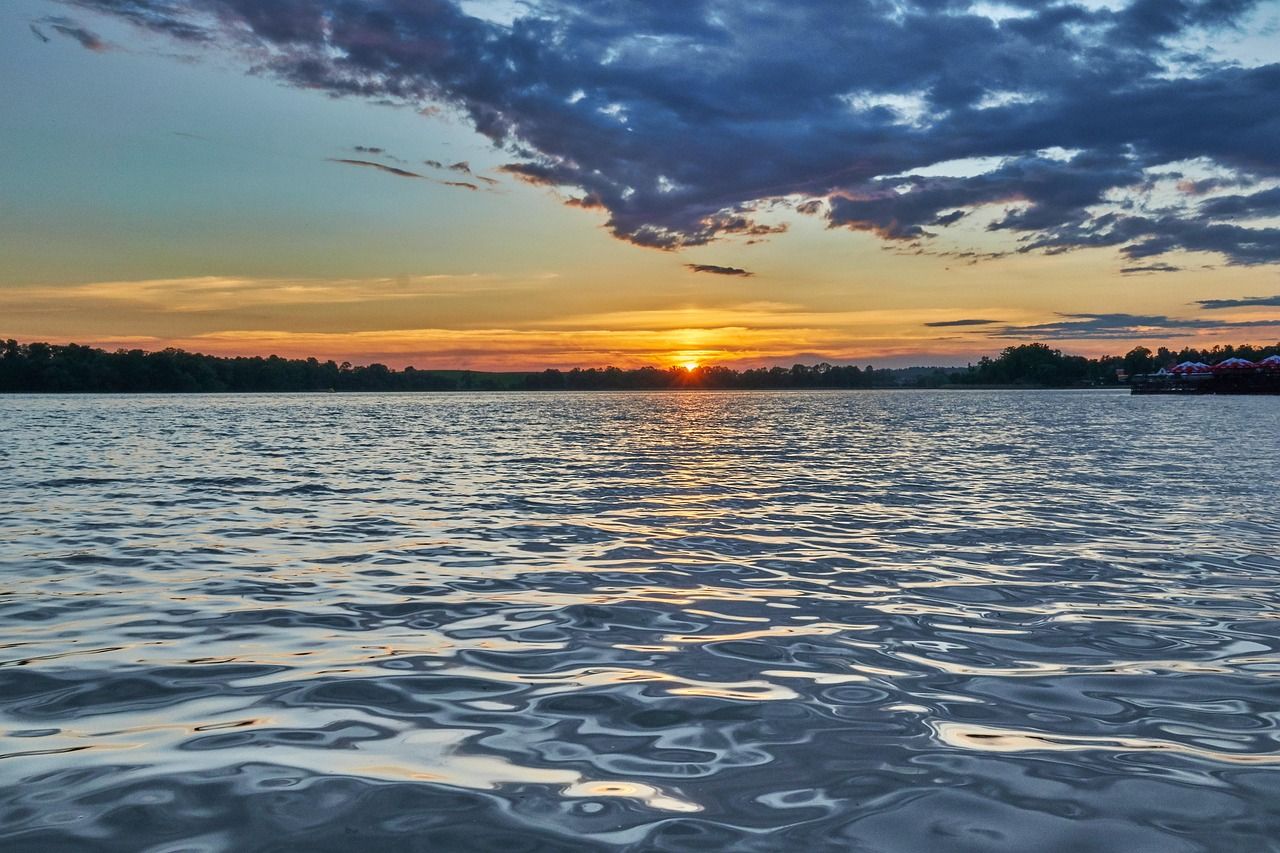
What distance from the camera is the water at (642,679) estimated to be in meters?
4.17

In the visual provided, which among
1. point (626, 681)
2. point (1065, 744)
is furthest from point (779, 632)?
point (1065, 744)

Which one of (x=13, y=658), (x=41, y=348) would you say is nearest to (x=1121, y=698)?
(x=13, y=658)

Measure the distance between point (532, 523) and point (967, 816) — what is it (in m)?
11.5

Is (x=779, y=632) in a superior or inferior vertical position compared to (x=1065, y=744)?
inferior

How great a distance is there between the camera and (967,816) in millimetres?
4180

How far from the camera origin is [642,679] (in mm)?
6473

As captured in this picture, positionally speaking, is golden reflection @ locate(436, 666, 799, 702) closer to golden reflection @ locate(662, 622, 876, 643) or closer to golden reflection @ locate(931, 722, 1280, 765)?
golden reflection @ locate(662, 622, 876, 643)

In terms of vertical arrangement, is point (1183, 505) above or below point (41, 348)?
below

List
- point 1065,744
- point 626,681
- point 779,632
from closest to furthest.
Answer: point 1065,744 → point 626,681 → point 779,632

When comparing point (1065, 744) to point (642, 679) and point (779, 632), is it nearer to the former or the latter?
point (642, 679)

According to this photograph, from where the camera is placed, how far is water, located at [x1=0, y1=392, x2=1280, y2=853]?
4.17 metres

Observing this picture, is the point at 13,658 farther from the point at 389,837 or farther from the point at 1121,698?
the point at 1121,698

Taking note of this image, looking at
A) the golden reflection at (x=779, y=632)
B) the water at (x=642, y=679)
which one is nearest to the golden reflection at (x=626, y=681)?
the water at (x=642, y=679)

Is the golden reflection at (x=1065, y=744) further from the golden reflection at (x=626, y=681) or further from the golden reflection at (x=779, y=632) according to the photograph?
the golden reflection at (x=779, y=632)
